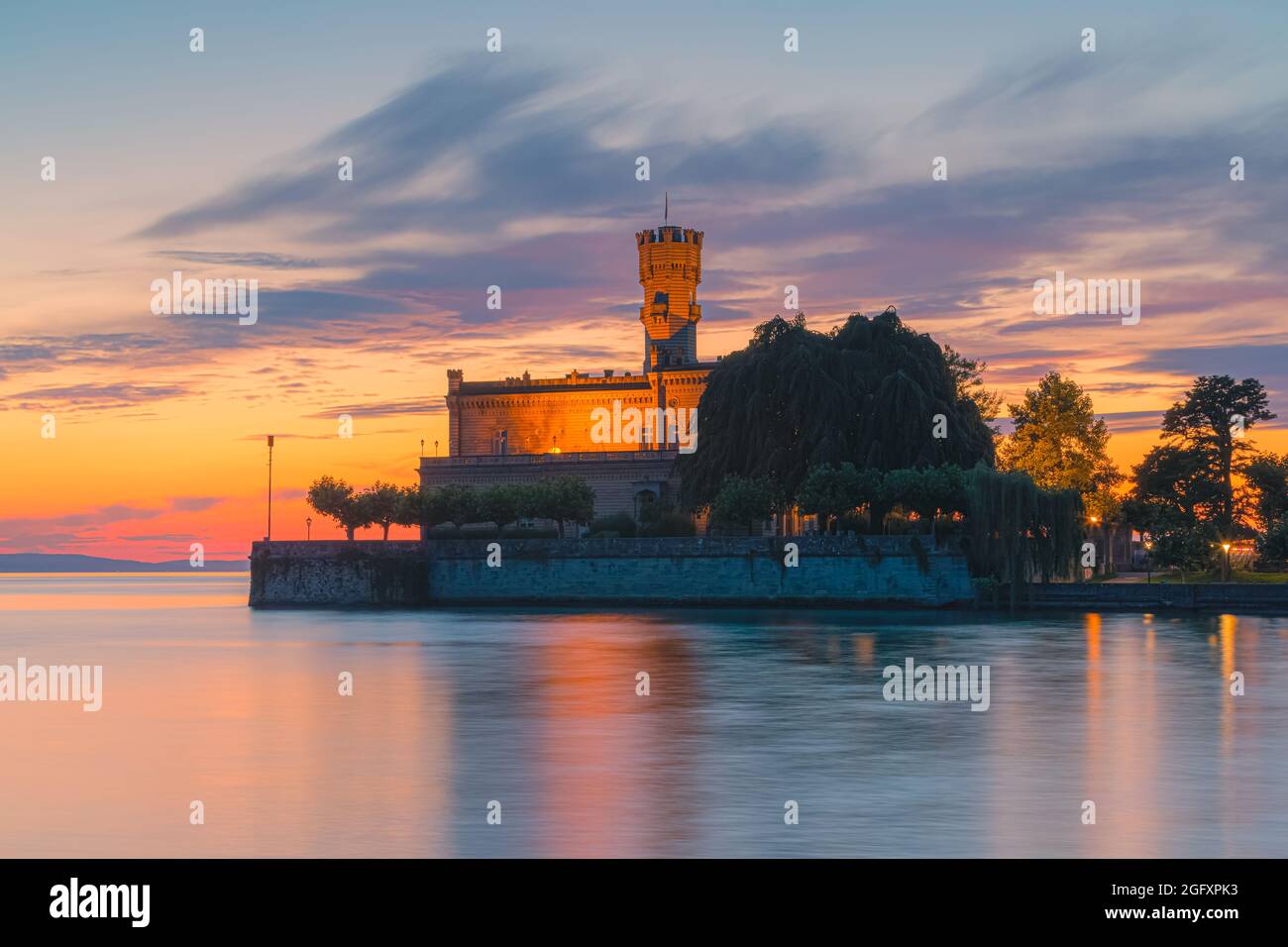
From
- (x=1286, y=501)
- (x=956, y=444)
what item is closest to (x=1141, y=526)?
(x=1286, y=501)

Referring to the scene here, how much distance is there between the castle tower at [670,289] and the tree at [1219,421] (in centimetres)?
3558

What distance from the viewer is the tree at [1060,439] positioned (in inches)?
3536

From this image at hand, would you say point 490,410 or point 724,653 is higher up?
point 490,410

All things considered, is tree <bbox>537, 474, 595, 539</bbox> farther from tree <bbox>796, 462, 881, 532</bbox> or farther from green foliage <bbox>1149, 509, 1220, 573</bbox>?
green foliage <bbox>1149, 509, 1220, 573</bbox>

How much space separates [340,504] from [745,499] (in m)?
29.1

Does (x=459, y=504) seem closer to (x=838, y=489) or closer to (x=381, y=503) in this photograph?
(x=381, y=503)

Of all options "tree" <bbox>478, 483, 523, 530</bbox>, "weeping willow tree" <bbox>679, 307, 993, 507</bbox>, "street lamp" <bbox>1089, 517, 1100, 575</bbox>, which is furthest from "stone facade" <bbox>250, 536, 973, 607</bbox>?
"street lamp" <bbox>1089, 517, 1100, 575</bbox>

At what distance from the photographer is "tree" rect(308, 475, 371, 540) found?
3757 inches

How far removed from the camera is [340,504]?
9581 centimetres

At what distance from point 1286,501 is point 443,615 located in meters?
46.5

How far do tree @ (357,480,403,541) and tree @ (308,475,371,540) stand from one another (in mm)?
209

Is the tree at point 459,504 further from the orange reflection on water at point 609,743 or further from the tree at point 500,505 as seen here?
the orange reflection on water at point 609,743
